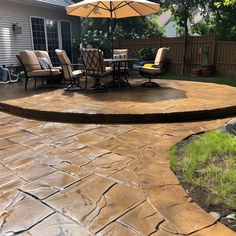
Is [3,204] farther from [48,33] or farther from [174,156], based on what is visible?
[48,33]

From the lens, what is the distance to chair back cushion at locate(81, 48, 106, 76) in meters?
5.43

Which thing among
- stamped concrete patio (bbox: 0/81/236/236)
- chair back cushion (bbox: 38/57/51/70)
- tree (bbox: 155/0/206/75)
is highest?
tree (bbox: 155/0/206/75)

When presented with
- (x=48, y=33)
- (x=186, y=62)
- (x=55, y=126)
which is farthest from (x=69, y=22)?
(x=55, y=126)

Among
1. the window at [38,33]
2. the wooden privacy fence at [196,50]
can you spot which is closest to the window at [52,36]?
the window at [38,33]

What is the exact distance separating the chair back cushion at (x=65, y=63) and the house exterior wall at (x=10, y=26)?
4483mm

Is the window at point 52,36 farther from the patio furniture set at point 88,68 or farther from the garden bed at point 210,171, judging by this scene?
the garden bed at point 210,171

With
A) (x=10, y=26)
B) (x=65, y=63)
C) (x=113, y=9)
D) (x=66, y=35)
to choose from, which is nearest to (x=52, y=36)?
(x=66, y=35)

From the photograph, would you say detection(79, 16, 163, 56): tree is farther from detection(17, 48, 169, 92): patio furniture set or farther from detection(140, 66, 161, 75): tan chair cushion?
detection(140, 66, 161, 75): tan chair cushion

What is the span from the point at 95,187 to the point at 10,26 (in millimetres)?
9005

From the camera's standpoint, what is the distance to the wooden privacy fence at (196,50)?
Answer: 33.2ft

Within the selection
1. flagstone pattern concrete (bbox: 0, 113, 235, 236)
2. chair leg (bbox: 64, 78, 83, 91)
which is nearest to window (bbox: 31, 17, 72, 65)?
chair leg (bbox: 64, 78, 83, 91)

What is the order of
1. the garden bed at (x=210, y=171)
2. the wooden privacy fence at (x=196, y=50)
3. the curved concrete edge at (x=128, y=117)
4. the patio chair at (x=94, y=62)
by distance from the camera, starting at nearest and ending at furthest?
the garden bed at (x=210, y=171) → the curved concrete edge at (x=128, y=117) → the patio chair at (x=94, y=62) → the wooden privacy fence at (x=196, y=50)

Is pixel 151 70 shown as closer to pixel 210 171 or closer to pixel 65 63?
pixel 65 63

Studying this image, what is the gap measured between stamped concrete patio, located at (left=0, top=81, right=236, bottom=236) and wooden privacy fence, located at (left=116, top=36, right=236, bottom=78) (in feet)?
24.4
